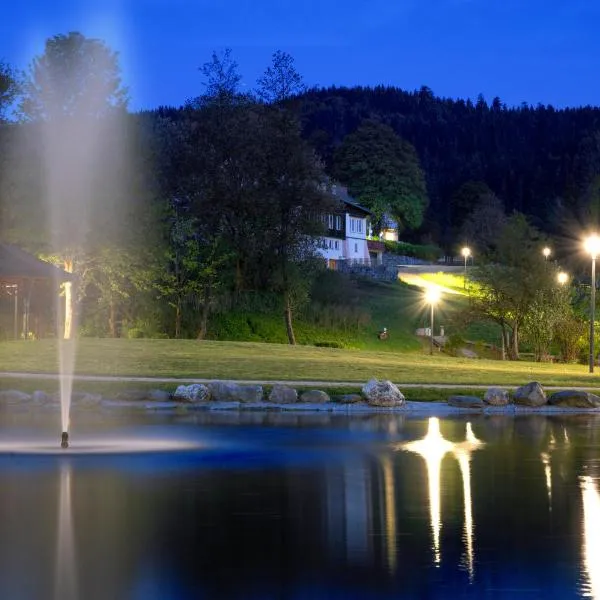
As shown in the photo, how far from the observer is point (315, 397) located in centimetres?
3409

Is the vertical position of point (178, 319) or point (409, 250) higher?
point (409, 250)

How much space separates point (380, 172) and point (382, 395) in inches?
4448

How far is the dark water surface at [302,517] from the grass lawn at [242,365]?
15463 mm

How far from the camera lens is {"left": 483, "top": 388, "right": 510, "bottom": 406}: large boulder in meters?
33.9

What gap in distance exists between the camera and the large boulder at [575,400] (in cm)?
3425

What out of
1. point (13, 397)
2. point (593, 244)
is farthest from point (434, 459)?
point (593, 244)

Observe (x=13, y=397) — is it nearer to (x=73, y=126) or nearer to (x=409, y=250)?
(x=73, y=126)

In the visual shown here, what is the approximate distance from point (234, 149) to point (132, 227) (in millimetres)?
11176

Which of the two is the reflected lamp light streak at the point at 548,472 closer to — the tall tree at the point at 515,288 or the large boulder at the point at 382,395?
the large boulder at the point at 382,395

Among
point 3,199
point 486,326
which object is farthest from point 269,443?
point 486,326

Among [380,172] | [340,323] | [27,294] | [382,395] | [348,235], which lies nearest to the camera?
[382,395]

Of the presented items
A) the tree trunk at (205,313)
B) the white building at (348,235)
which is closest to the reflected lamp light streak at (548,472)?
the tree trunk at (205,313)

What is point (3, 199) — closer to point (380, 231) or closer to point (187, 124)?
point (187, 124)

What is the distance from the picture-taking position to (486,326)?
292ft
